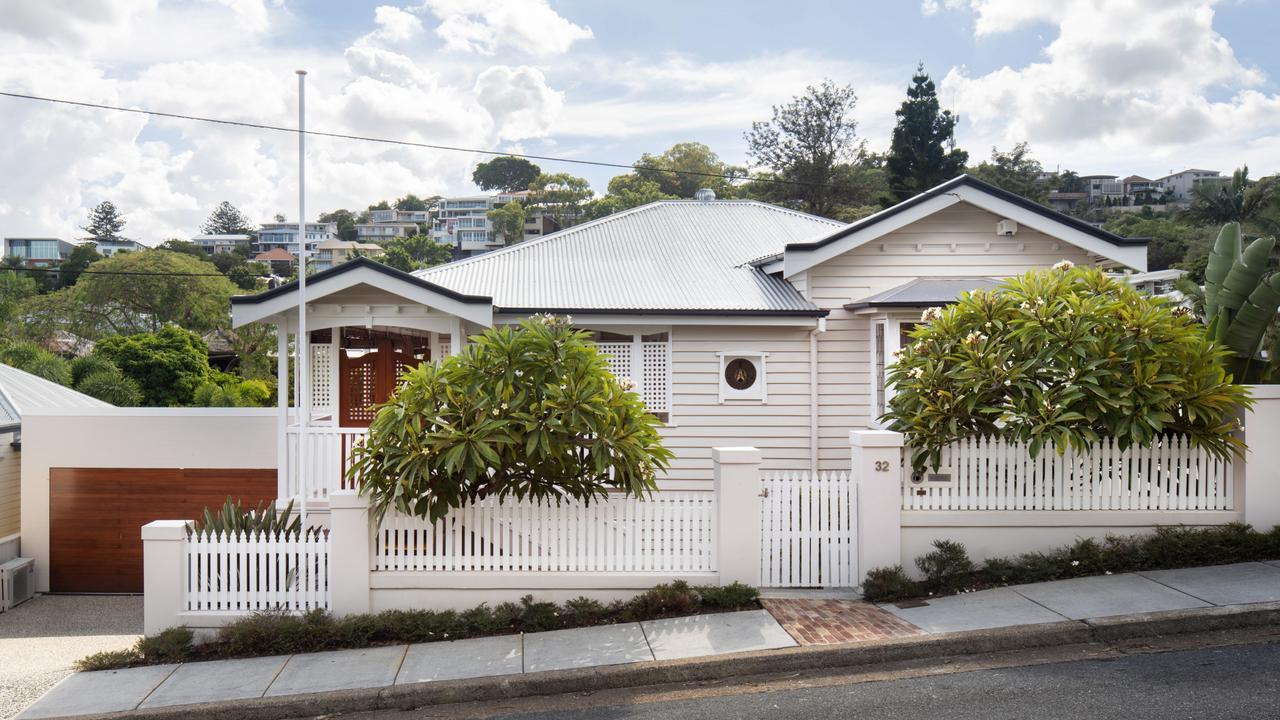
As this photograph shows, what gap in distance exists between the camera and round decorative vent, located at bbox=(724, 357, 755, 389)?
1323 centimetres

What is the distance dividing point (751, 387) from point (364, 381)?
536cm

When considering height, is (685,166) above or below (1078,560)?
above

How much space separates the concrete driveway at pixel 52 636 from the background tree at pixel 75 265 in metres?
51.1

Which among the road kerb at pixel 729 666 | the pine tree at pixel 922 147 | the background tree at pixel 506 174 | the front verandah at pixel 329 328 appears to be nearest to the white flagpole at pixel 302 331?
the front verandah at pixel 329 328

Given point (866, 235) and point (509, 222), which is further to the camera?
point (509, 222)

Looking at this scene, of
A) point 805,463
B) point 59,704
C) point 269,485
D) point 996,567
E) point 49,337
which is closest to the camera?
point 59,704

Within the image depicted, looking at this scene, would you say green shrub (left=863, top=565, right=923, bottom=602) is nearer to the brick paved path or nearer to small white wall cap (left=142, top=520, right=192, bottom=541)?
the brick paved path

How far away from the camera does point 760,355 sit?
1317 cm

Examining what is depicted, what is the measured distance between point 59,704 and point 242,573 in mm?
1707

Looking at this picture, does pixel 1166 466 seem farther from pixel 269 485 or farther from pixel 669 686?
pixel 269 485

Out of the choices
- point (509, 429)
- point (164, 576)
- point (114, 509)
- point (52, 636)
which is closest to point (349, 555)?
point (164, 576)

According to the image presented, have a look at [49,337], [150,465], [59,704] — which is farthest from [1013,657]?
[49,337]

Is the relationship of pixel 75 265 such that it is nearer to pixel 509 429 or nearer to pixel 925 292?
pixel 925 292

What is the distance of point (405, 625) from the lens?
8.36 metres
